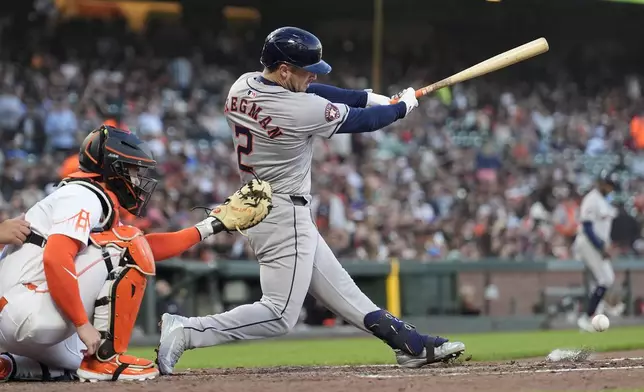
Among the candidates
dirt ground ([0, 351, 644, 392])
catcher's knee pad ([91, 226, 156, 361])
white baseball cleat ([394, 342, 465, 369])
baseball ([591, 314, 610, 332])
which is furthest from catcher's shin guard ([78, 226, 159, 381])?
baseball ([591, 314, 610, 332])

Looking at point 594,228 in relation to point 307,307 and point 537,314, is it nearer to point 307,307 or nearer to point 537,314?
point 537,314

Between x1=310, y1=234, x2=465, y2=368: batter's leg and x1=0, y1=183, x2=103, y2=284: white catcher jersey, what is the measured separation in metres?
1.19

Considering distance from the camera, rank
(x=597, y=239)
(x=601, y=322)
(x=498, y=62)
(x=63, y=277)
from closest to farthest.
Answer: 1. (x=63, y=277)
2. (x=498, y=62)
3. (x=601, y=322)
4. (x=597, y=239)

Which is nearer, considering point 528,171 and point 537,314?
point 537,314

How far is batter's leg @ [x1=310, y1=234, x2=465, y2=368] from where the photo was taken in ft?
18.0

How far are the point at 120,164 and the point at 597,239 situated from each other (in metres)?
7.94

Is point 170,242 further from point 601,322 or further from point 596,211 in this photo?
point 596,211

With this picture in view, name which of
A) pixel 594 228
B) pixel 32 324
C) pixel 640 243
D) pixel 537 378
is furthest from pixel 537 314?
pixel 32 324

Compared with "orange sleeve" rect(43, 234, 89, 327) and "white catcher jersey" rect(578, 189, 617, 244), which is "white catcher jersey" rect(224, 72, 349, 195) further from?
"white catcher jersey" rect(578, 189, 617, 244)

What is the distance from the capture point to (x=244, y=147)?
541cm

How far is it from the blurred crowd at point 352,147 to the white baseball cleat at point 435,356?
6.31 m

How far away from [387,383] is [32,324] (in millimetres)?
1561

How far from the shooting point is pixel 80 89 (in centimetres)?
1431

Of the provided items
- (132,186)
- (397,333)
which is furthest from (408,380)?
(132,186)
